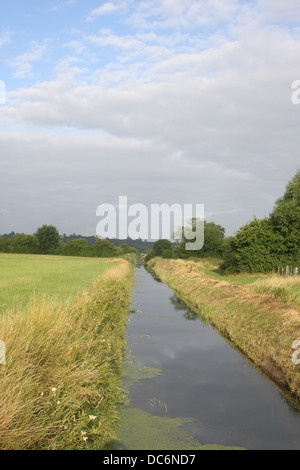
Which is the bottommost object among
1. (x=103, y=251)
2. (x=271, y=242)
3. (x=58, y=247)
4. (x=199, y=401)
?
(x=199, y=401)

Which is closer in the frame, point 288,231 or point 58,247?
point 288,231

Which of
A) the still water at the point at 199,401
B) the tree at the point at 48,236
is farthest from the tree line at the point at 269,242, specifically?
the tree at the point at 48,236

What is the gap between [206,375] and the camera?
9.51 metres

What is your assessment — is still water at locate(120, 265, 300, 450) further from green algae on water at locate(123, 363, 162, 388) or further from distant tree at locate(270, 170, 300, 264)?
distant tree at locate(270, 170, 300, 264)

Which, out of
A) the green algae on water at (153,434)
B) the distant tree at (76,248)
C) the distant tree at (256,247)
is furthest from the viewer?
the distant tree at (76,248)

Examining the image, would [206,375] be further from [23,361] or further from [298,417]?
[23,361]

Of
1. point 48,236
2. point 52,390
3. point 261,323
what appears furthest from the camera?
point 48,236

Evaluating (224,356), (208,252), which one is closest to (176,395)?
(224,356)

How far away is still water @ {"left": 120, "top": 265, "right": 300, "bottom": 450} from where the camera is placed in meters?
6.14

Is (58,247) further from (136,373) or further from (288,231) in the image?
(136,373)

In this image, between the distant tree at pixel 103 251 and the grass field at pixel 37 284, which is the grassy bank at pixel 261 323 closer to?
the grass field at pixel 37 284

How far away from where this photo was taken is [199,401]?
7.77 m

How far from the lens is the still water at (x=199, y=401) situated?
6145 millimetres

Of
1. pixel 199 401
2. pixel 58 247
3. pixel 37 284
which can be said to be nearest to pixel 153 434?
pixel 199 401
